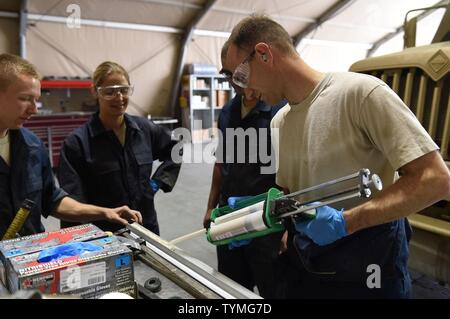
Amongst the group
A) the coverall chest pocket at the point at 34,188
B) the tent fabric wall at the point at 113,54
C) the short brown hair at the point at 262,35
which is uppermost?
the tent fabric wall at the point at 113,54

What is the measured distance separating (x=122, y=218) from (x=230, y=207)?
49 centimetres

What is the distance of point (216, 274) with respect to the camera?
0.94 meters

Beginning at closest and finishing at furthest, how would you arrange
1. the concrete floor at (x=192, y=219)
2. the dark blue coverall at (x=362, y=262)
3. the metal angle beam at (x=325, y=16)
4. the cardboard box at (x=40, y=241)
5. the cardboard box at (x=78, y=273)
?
1. the cardboard box at (x=78, y=273)
2. the cardboard box at (x=40, y=241)
3. the dark blue coverall at (x=362, y=262)
4. the concrete floor at (x=192, y=219)
5. the metal angle beam at (x=325, y=16)

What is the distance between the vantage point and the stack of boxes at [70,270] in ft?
2.48

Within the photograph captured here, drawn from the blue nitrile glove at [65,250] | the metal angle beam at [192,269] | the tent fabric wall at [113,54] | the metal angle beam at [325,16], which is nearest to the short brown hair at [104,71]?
the metal angle beam at [192,269]

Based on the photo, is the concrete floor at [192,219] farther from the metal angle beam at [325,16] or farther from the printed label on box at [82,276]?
the metal angle beam at [325,16]

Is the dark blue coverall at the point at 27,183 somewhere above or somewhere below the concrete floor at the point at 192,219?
above

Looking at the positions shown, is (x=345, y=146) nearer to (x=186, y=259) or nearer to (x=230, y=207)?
(x=230, y=207)

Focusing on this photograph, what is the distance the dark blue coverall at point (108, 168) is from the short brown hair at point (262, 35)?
0.87 metres

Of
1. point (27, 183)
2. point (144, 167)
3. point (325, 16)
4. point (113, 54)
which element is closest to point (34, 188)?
point (27, 183)

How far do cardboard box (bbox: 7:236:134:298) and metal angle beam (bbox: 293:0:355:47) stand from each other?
7.84 meters

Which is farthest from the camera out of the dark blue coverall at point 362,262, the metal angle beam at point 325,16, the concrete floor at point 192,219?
the metal angle beam at point 325,16

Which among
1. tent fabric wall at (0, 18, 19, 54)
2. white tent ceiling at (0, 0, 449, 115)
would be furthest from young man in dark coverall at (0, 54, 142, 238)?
tent fabric wall at (0, 18, 19, 54)
